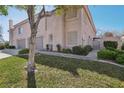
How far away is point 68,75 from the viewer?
837cm

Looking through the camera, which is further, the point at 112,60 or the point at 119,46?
the point at 119,46

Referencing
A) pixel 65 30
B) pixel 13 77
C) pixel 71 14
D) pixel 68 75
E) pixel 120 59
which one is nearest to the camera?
pixel 13 77

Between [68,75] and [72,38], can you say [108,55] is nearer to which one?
[68,75]

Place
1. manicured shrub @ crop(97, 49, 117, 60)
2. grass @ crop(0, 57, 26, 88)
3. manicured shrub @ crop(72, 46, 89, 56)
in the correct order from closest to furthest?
grass @ crop(0, 57, 26, 88) < manicured shrub @ crop(97, 49, 117, 60) < manicured shrub @ crop(72, 46, 89, 56)

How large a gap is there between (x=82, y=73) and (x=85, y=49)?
20.9ft

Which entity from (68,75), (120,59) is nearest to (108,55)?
(120,59)

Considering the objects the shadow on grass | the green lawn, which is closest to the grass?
the green lawn

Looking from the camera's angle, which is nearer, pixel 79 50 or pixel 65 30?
pixel 79 50

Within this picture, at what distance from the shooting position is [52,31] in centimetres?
1841

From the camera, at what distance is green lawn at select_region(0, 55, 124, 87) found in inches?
293

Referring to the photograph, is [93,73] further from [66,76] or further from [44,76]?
[44,76]

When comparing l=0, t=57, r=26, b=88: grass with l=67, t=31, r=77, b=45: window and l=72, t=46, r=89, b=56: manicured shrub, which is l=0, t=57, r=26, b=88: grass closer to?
l=72, t=46, r=89, b=56: manicured shrub

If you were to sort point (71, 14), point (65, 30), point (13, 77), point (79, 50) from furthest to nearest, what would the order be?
1. point (65, 30)
2. point (71, 14)
3. point (79, 50)
4. point (13, 77)
